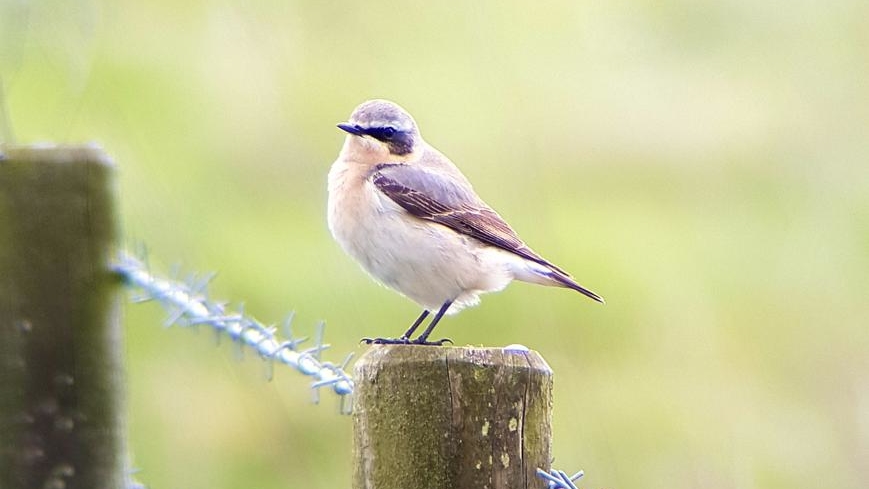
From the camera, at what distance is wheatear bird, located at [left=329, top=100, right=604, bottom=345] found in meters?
4.66

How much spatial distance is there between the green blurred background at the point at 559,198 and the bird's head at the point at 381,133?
4.00 feet

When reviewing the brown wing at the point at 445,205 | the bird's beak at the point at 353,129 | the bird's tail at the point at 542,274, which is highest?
the bird's beak at the point at 353,129

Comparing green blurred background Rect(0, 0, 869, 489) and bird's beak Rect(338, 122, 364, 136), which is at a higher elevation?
bird's beak Rect(338, 122, 364, 136)

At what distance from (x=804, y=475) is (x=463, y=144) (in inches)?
137

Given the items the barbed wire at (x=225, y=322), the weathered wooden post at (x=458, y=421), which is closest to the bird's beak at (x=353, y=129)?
the barbed wire at (x=225, y=322)

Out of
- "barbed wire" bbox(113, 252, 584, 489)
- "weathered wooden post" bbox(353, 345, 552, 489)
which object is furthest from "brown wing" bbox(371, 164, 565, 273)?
"weathered wooden post" bbox(353, 345, 552, 489)

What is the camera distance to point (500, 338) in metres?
7.45

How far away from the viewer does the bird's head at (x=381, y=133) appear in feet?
17.0

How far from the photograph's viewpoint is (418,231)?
473 centimetres

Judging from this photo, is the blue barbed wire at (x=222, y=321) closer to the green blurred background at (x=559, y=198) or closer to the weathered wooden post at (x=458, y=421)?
the weathered wooden post at (x=458, y=421)

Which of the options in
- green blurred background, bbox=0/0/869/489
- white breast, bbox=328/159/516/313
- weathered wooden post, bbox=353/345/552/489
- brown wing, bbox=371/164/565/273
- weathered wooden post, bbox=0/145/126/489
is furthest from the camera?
green blurred background, bbox=0/0/869/489

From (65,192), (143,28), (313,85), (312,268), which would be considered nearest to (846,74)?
(313,85)

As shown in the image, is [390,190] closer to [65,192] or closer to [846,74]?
[65,192]

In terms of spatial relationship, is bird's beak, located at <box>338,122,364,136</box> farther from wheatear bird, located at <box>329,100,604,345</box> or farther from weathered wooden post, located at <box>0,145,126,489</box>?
weathered wooden post, located at <box>0,145,126,489</box>
